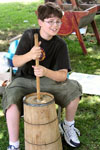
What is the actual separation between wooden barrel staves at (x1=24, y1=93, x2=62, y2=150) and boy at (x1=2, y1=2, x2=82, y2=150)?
16 cm

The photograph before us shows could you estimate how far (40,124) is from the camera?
2.32 metres

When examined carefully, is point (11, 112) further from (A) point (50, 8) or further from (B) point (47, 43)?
(A) point (50, 8)

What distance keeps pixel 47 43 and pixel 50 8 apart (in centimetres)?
34

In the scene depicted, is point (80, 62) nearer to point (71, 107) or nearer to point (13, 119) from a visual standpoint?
point (71, 107)

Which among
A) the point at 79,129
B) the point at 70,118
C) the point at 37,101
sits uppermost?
the point at 37,101

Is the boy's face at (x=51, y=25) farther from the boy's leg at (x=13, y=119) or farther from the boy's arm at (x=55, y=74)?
the boy's leg at (x=13, y=119)

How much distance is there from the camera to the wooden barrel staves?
230 centimetres

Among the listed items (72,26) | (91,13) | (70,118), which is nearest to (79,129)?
(70,118)

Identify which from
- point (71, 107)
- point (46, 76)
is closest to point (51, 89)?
point (46, 76)

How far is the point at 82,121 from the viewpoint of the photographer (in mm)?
3291

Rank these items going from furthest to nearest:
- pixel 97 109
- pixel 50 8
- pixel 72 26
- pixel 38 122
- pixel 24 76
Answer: pixel 72 26
pixel 97 109
pixel 24 76
pixel 50 8
pixel 38 122

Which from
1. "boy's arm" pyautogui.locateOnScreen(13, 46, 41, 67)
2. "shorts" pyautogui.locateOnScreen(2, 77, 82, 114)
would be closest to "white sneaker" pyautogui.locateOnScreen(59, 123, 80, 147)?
"shorts" pyautogui.locateOnScreen(2, 77, 82, 114)

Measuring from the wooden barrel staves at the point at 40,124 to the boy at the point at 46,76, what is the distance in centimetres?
16

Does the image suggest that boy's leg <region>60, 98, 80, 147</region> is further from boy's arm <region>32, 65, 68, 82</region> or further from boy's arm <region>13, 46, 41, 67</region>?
boy's arm <region>13, 46, 41, 67</region>
